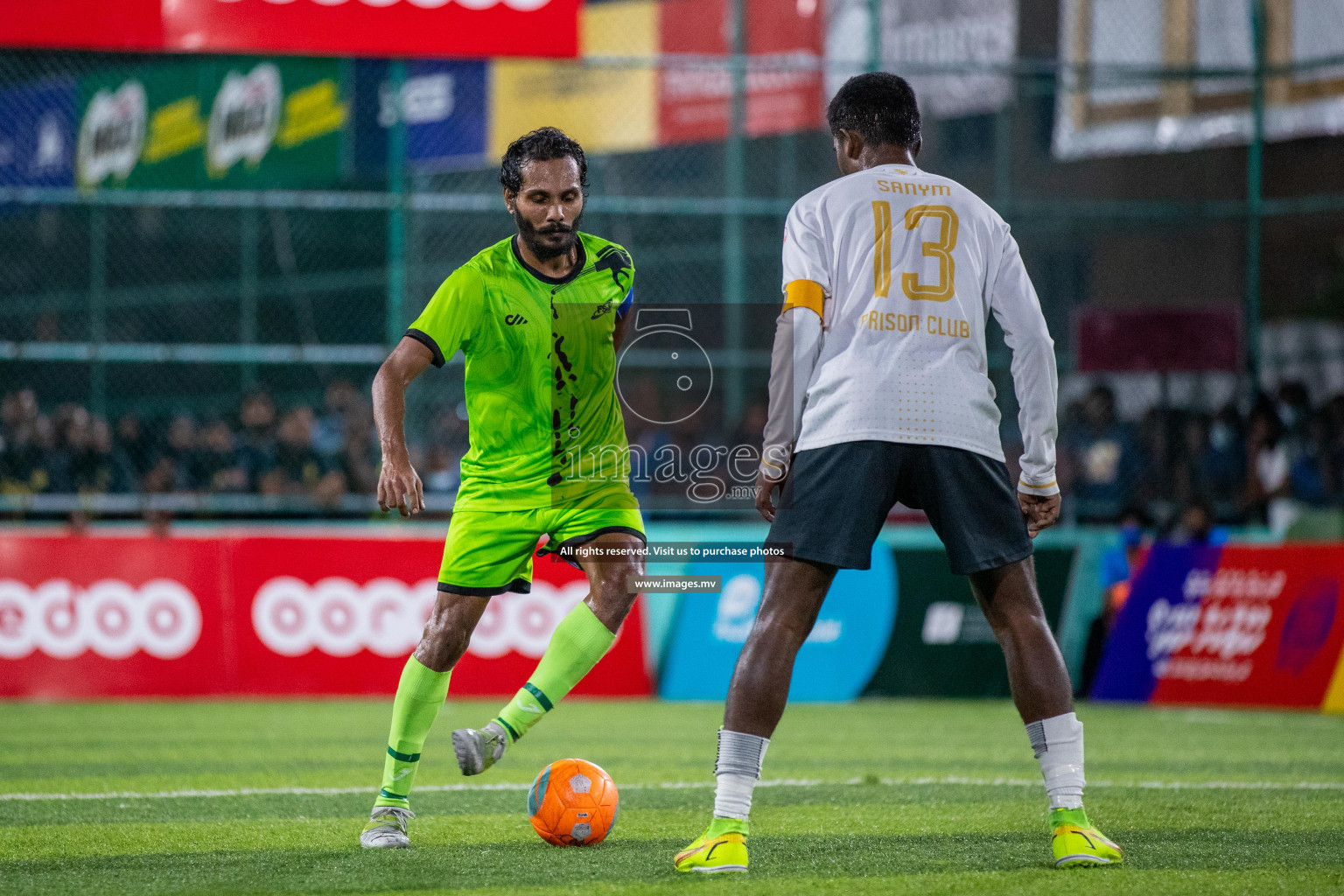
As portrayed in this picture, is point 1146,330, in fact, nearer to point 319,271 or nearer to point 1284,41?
point 1284,41

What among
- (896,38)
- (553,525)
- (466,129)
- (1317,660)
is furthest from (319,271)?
(553,525)

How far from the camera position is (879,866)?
4652 millimetres

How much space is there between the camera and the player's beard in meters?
5.30

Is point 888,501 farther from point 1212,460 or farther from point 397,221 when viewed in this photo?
point 1212,460

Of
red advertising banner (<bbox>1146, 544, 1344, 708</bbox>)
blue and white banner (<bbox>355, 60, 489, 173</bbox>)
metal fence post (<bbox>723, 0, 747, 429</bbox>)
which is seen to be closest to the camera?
red advertising banner (<bbox>1146, 544, 1344, 708</bbox>)

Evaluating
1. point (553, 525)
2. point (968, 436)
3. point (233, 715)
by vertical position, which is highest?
point (968, 436)

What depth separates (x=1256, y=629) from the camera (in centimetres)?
1105

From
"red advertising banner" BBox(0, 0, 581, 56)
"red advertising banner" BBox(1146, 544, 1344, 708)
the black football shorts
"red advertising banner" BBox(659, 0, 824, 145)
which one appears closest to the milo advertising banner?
"red advertising banner" BBox(659, 0, 824, 145)

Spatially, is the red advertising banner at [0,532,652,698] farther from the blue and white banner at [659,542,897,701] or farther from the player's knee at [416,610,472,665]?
the player's knee at [416,610,472,665]

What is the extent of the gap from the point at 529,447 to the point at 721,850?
5.39 feet

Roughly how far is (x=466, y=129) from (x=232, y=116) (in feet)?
11.4

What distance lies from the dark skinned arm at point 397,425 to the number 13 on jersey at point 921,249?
4.83 feet

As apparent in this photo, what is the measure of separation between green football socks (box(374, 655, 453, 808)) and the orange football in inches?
16.4

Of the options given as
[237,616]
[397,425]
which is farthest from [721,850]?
[237,616]
